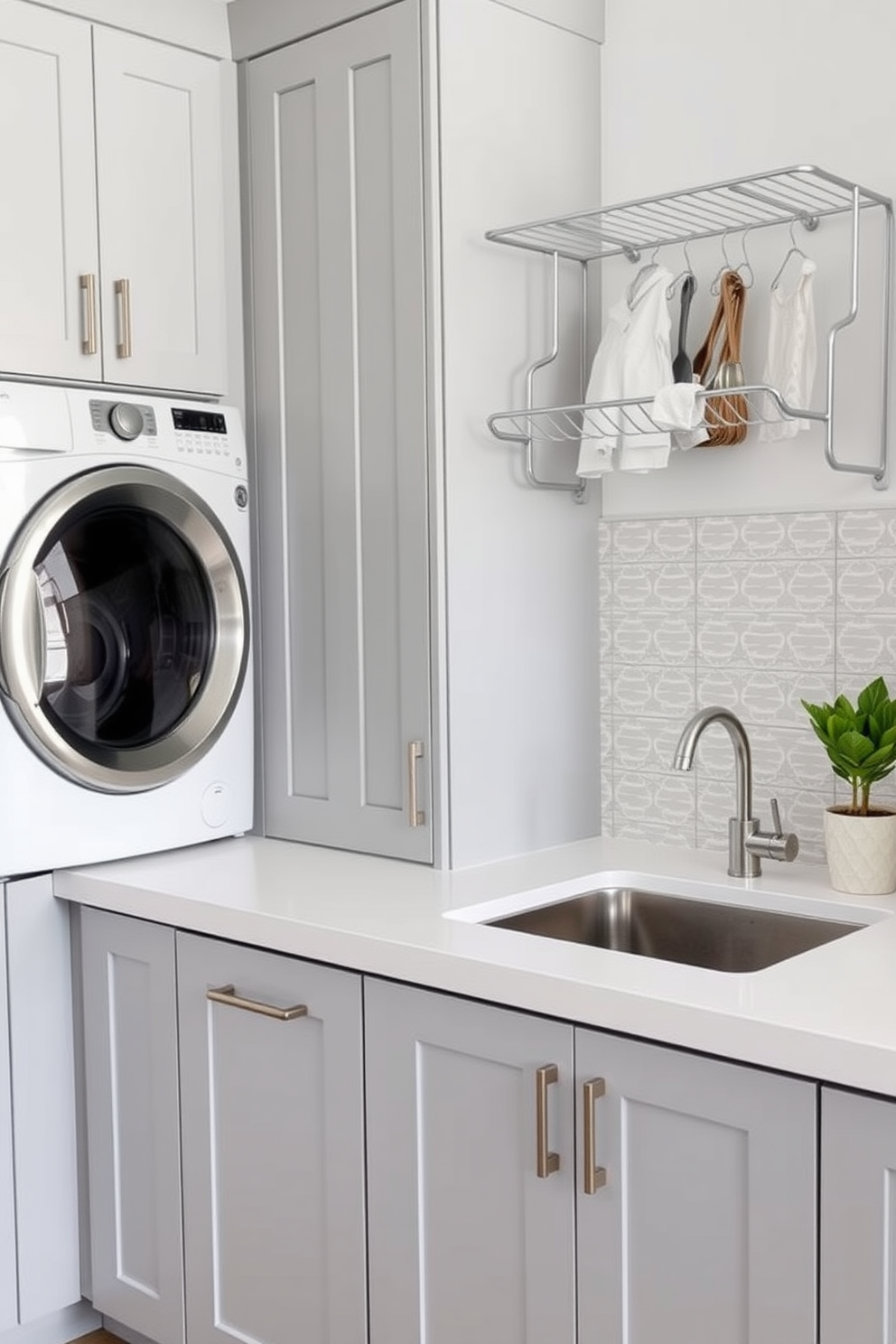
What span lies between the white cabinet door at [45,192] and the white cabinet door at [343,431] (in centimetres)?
35

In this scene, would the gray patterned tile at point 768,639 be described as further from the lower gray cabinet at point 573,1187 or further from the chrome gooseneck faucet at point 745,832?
the lower gray cabinet at point 573,1187

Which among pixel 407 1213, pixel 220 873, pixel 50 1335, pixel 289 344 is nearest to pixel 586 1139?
pixel 407 1213

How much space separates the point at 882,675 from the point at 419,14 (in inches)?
51.0

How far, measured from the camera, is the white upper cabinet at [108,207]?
2.30m

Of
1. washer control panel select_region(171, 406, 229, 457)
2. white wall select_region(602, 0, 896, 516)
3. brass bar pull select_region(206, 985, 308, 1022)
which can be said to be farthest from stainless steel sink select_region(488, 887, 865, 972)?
washer control panel select_region(171, 406, 229, 457)

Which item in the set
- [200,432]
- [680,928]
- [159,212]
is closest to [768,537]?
[680,928]

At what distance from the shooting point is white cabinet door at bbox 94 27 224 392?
95.2 inches

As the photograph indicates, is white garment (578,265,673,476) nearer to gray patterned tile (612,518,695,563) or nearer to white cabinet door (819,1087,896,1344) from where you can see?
gray patterned tile (612,518,695,563)

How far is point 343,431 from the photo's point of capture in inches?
98.3

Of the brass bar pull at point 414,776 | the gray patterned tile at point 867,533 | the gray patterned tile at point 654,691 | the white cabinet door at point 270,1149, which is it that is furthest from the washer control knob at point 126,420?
the gray patterned tile at point 867,533

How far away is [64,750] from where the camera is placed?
2.29 meters

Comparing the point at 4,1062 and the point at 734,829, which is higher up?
the point at 734,829

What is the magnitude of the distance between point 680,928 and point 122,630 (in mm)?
1043

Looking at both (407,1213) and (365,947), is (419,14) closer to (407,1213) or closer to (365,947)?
(365,947)
